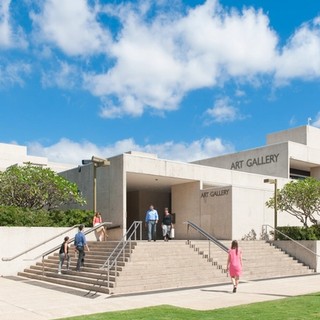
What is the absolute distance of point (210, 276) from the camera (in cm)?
1738

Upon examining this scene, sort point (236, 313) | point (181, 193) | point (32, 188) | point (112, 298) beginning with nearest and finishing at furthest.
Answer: point (236, 313), point (112, 298), point (32, 188), point (181, 193)

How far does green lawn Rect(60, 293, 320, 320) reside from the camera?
9.90 metres

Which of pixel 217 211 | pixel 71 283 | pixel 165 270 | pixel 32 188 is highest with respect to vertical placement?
pixel 32 188

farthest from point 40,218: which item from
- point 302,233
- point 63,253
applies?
point 302,233

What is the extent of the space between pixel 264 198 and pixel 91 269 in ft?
44.2

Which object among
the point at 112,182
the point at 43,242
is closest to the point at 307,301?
the point at 43,242

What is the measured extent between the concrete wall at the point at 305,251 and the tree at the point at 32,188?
10.2 m

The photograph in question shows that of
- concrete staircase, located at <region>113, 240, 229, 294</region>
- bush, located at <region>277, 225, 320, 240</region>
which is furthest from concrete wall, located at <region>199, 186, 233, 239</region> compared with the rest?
concrete staircase, located at <region>113, 240, 229, 294</region>

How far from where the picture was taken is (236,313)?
10.4m

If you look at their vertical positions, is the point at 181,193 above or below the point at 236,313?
above

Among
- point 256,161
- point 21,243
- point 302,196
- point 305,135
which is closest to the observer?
point 21,243

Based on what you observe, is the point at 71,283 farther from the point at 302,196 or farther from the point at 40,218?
the point at 302,196

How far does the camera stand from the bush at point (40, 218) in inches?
826

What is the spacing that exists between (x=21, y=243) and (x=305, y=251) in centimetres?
1240
